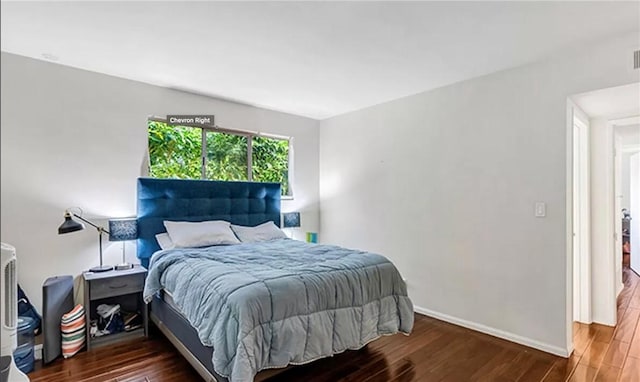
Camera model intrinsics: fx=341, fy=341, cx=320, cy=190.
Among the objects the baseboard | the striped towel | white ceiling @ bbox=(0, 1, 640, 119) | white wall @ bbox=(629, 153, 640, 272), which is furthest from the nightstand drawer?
white wall @ bbox=(629, 153, 640, 272)

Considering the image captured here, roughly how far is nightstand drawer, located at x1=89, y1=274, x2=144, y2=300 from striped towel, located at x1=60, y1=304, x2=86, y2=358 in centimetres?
17

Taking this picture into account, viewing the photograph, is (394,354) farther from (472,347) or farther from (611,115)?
(611,115)

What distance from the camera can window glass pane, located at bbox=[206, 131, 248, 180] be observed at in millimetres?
4090

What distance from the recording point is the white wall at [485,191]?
2.77m

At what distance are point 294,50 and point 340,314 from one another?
6.67ft

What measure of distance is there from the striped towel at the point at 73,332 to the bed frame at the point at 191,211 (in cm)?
54

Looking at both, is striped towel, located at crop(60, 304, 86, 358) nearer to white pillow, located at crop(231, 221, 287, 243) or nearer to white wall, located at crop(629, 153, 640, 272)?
white pillow, located at crop(231, 221, 287, 243)

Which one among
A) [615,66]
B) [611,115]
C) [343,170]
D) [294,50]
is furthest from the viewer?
[343,170]

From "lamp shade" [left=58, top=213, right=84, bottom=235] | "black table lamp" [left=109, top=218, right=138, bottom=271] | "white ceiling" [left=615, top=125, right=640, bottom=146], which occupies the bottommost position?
"black table lamp" [left=109, top=218, right=138, bottom=271]

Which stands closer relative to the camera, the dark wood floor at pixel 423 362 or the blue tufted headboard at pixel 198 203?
the dark wood floor at pixel 423 362

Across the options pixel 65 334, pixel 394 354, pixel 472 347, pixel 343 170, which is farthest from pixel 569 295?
pixel 65 334

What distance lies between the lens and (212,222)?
12.2 ft

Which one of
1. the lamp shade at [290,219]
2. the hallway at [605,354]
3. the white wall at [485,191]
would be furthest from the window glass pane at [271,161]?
the hallway at [605,354]

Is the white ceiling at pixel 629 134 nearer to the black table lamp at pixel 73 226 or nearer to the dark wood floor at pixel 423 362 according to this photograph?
the dark wood floor at pixel 423 362
